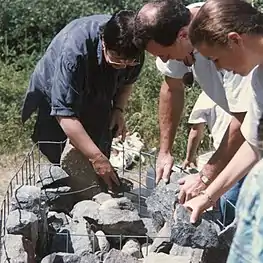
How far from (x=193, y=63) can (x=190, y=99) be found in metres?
2.70

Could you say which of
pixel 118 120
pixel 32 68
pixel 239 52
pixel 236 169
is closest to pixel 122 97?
pixel 118 120

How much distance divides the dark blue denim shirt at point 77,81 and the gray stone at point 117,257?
0.73m

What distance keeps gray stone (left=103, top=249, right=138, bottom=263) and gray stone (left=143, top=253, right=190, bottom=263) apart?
74mm

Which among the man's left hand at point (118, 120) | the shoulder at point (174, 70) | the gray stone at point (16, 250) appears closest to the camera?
the gray stone at point (16, 250)

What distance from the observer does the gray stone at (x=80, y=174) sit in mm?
3709

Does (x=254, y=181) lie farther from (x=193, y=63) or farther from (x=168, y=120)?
(x=168, y=120)

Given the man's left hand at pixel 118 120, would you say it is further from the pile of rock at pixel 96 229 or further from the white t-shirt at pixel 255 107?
Result: the white t-shirt at pixel 255 107

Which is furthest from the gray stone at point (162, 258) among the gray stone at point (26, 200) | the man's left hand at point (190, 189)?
the gray stone at point (26, 200)

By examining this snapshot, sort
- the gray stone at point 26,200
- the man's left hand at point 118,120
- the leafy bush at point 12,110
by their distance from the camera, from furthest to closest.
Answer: the leafy bush at point 12,110 → the man's left hand at point 118,120 → the gray stone at point 26,200

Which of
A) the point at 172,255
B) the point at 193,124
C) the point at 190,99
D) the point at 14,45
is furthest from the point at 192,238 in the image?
the point at 14,45

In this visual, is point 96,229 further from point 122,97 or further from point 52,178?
point 122,97

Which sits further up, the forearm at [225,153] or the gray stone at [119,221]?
the forearm at [225,153]

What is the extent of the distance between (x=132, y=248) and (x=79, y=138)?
0.55 metres

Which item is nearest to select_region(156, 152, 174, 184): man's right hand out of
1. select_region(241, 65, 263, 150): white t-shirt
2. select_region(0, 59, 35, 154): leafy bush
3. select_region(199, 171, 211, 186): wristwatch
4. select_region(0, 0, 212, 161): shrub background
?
select_region(199, 171, 211, 186): wristwatch
